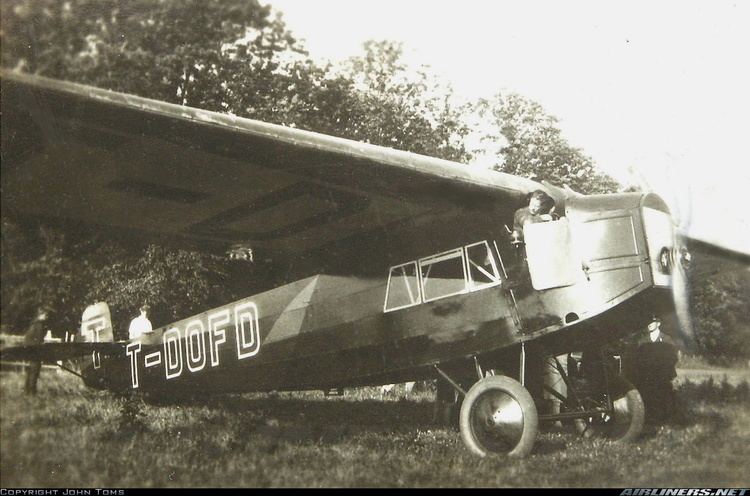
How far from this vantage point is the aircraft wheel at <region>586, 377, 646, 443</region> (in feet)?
16.7

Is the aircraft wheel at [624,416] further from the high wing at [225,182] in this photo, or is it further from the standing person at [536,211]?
the high wing at [225,182]

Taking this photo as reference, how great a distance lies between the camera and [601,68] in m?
5.24

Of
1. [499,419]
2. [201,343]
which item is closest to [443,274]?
[499,419]

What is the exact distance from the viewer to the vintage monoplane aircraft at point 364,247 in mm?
3842

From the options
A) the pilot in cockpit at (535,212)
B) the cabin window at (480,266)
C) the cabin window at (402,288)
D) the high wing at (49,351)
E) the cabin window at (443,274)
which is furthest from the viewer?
the cabin window at (402,288)

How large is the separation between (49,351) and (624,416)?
4.74 metres

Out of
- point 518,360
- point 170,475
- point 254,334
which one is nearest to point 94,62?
point 254,334

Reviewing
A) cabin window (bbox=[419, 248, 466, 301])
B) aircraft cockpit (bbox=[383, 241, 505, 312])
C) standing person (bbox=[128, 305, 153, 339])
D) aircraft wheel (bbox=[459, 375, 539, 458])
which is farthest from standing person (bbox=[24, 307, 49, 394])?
aircraft wheel (bbox=[459, 375, 539, 458])

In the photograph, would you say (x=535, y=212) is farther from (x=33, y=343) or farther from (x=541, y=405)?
(x=33, y=343)

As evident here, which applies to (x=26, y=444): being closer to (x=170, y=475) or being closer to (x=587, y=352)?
(x=170, y=475)

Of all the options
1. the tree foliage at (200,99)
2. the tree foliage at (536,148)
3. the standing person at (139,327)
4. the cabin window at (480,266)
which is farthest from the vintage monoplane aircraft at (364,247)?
the tree foliage at (536,148)

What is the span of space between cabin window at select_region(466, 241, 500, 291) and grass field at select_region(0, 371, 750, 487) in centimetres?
133

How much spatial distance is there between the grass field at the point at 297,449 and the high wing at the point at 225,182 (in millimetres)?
1395

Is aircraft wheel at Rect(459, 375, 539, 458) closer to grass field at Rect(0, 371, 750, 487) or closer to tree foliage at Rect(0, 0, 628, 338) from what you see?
grass field at Rect(0, 371, 750, 487)
